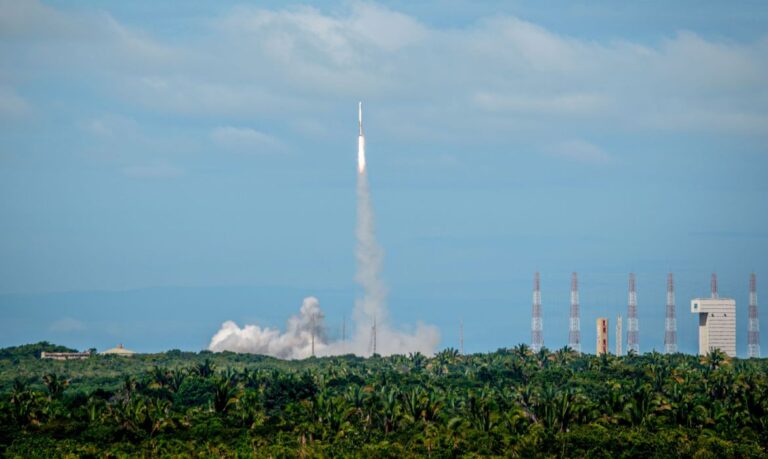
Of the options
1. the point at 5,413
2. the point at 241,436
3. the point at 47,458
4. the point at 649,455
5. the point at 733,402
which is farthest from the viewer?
the point at 733,402

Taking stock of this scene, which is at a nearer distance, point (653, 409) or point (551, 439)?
point (551, 439)

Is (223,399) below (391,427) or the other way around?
the other way around

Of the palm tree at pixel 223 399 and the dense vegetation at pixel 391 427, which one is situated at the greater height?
the palm tree at pixel 223 399

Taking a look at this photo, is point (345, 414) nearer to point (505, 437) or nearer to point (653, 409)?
point (505, 437)

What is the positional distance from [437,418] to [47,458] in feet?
168

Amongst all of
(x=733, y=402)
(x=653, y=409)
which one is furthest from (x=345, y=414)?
(x=733, y=402)

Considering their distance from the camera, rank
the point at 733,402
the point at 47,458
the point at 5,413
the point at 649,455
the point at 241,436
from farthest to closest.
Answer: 1. the point at 733,402
2. the point at 5,413
3. the point at 241,436
4. the point at 649,455
5. the point at 47,458

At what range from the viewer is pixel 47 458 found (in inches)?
4956

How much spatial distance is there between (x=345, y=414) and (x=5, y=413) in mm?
39696

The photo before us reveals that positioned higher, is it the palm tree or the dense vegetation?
the palm tree

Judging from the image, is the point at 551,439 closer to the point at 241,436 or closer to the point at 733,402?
the point at 241,436

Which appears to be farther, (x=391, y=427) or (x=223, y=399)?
(x=223, y=399)

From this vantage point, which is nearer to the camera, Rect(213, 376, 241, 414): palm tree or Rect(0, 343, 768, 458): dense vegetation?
Rect(0, 343, 768, 458): dense vegetation

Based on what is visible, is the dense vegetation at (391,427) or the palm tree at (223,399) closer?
the dense vegetation at (391,427)
